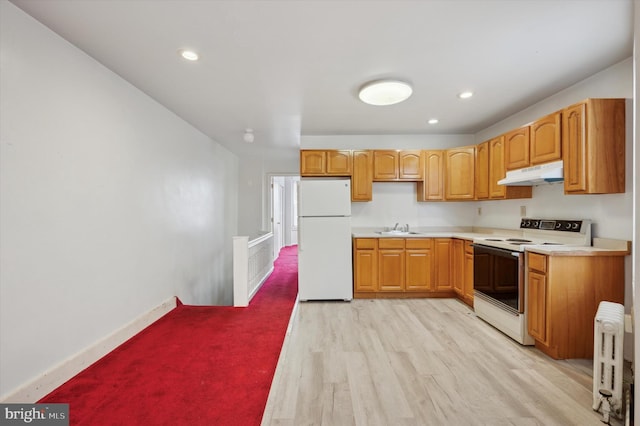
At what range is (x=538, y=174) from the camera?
2.50 metres

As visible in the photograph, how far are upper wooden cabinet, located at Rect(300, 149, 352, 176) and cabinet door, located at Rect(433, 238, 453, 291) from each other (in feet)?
5.52

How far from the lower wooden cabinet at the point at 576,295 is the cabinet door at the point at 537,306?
20mm

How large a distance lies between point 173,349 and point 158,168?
1.86 meters

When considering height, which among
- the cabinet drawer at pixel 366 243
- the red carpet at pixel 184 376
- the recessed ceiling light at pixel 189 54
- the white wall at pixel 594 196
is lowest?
the red carpet at pixel 184 376

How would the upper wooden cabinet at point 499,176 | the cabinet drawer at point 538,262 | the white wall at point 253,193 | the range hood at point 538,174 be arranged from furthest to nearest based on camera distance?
the white wall at point 253,193
the upper wooden cabinet at point 499,176
the range hood at point 538,174
the cabinet drawer at point 538,262

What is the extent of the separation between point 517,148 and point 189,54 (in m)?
3.27

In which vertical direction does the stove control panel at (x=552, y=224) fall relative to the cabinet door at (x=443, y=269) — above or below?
above

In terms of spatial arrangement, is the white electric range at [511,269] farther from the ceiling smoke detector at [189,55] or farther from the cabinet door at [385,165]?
the ceiling smoke detector at [189,55]

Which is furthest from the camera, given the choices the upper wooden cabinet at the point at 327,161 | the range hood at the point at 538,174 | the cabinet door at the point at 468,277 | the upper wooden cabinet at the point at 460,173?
the upper wooden cabinet at the point at 327,161

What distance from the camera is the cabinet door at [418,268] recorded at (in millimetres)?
3697

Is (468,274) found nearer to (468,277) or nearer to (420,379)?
(468,277)

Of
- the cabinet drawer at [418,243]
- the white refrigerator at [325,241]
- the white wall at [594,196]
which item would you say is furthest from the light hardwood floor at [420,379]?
the white wall at [594,196]

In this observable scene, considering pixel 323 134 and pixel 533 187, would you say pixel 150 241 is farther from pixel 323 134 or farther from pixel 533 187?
pixel 533 187

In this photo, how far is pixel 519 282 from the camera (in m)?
2.42
